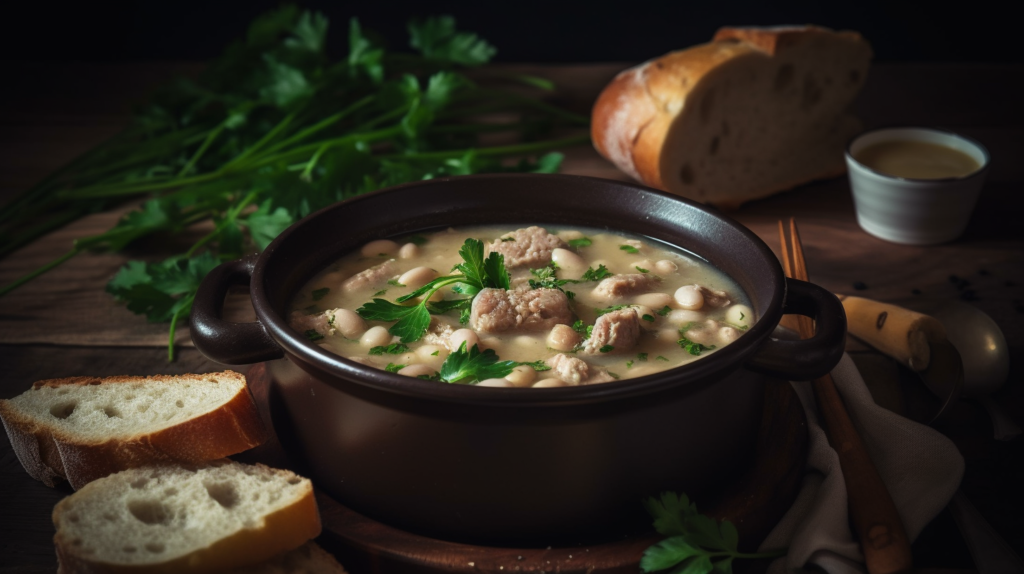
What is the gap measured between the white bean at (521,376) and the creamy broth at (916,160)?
6.43 feet

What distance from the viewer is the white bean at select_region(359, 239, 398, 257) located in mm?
2427

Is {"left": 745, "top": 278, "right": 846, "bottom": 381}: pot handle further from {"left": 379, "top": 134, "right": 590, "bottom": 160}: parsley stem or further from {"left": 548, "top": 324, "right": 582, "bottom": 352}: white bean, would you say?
{"left": 379, "top": 134, "right": 590, "bottom": 160}: parsley stem

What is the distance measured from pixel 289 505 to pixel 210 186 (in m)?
1.80

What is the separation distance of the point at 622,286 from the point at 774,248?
1.19 metres

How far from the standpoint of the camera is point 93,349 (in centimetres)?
278

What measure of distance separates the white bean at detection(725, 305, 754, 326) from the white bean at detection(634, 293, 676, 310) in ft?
0.42

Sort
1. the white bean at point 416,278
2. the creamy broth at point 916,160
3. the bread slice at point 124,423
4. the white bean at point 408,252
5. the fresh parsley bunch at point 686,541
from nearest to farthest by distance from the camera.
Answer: the fresh parsley bunch at point 686,541 → the bread slice at point 124,423 → the white bean at point 416,278 → the white bean at point 408,252 → the creamy broth at point 916,160

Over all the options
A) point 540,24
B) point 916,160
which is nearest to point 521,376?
point 916,160

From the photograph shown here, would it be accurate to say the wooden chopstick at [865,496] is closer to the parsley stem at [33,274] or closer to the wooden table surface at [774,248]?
the wooden table surface at [774,248]

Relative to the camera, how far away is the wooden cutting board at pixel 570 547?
1734 millimetres

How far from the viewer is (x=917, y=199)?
3170mm

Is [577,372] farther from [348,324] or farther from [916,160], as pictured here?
[916,160]

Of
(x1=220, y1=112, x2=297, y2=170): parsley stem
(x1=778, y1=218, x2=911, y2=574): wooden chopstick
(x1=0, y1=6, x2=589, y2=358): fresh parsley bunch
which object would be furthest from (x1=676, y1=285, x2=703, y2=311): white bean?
(x1=220, y1=112, x2=297, y2=170): parsley stem

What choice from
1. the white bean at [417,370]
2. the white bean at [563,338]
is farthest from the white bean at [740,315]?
the white bean at [417,370]
